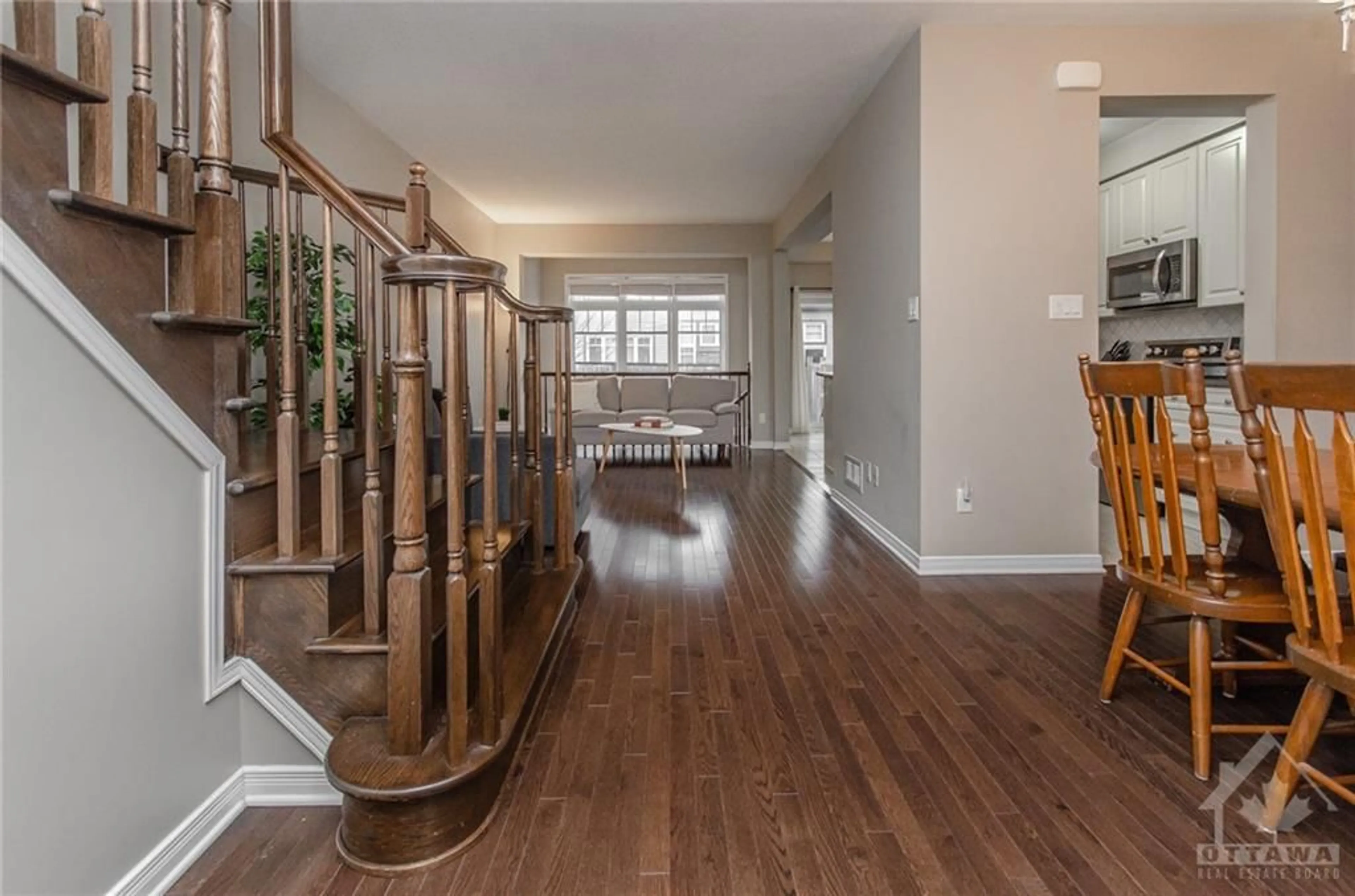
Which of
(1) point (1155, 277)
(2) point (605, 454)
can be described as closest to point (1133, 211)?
(1) point (1155, 277)

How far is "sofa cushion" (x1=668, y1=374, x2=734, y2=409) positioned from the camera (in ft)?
26.6

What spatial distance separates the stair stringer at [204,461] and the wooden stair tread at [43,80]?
253mm

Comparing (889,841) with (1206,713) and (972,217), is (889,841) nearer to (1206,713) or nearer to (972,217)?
(1206,713)

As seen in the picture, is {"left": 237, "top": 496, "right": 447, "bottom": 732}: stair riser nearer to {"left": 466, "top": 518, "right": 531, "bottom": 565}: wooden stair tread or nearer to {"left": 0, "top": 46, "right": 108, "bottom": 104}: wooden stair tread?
{"left": 466, "top": 518, "right": 531, "bottom": 565}: wooden stair tread

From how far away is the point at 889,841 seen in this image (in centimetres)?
145

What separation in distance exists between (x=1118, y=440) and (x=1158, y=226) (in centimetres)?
395

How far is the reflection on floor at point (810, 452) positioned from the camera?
6.92m

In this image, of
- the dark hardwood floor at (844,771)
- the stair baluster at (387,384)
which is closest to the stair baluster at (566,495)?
the dark hardwood floor at (844,771)

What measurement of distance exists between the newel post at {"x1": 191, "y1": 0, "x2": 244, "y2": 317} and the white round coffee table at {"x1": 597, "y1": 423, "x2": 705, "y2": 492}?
4434 mm

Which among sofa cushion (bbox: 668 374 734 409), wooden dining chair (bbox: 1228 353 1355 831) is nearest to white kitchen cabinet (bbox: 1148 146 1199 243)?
wooden dining chair (bbox: 1228 353 1355 831)

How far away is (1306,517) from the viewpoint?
1.29 m

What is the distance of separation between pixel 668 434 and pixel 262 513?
469 cm

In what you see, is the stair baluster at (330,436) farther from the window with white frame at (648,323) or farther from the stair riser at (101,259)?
the window with white frame at (648,323)

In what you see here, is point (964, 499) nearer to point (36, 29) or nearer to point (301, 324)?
point (301, 324)
